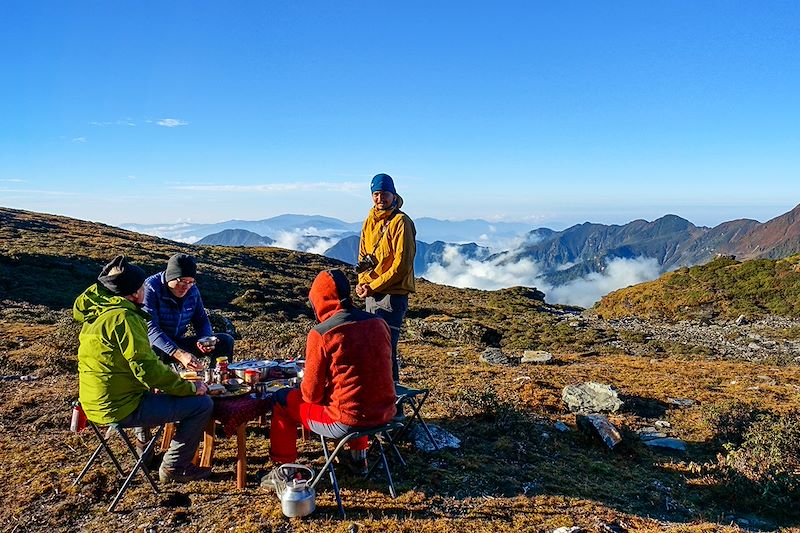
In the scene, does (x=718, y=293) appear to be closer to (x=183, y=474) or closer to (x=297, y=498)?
(x=297, y=498)

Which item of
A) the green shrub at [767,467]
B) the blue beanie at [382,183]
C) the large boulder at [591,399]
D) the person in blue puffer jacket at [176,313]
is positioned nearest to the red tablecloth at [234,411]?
the person in blue puffer jacket at [176,313]

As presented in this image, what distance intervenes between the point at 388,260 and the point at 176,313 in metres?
2.85

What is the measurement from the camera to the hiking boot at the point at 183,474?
5320 millimetres

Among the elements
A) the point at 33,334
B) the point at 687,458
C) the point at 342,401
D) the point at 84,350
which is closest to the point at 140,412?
the point at 84,350

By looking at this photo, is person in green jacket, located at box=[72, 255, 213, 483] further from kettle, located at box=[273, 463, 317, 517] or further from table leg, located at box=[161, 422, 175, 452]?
table leg, located at box=[161, 422, 175, 452]

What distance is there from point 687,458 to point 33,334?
16.4 m

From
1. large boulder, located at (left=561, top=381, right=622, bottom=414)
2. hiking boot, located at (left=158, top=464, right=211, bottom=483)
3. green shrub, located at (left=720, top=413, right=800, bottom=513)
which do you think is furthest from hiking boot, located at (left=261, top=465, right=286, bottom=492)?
large boulder, located at (left=561, top=381, right=622, bottom=414)

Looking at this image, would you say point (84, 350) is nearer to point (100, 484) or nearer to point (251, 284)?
point (100, 484)

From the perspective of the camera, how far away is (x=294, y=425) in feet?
18.1

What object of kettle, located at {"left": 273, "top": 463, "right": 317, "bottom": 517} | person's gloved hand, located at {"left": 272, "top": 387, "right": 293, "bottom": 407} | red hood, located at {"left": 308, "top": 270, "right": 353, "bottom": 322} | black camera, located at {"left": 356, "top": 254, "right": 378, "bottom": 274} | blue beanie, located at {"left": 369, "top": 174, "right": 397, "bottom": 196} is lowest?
kettle, located at {"left": 273, "top": 463, "right": 317, "bottom": 517}

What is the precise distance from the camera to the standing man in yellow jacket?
6.46 metres

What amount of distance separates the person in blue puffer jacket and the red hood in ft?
6.68

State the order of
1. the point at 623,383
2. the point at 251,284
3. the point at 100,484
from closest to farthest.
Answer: the point at 100,484, the point at 623,383, the point at 251,284

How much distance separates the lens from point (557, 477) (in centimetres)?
616
